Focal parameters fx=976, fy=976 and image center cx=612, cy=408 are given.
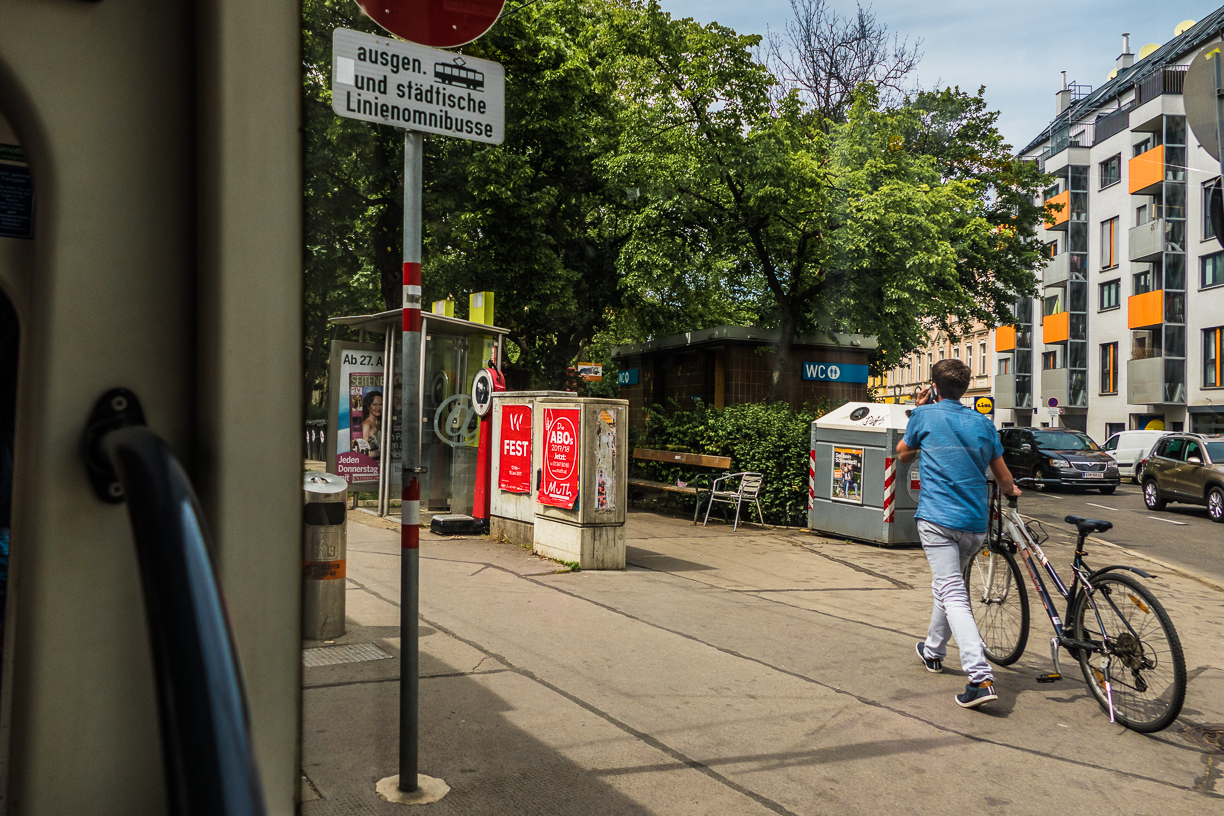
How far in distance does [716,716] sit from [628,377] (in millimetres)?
18226

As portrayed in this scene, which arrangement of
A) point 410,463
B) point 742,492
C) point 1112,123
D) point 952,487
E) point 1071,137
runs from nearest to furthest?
point 410,463 < point 952,487 < point 742,492 < point 1112,123 < point 1071,137

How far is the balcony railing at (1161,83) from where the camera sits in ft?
117

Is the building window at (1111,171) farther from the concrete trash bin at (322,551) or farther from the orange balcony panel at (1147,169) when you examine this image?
the concrete trash bin at (322,551)

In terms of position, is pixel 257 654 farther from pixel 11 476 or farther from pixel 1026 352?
pixel 1026 352

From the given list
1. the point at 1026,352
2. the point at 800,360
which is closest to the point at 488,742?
the point at 800,360

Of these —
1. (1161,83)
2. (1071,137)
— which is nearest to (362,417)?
(1161,83)

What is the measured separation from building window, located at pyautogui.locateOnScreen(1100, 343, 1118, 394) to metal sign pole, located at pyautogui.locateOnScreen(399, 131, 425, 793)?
43.1 metres

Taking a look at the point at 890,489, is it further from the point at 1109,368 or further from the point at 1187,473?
the point at 1109,368

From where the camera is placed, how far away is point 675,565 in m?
9.39

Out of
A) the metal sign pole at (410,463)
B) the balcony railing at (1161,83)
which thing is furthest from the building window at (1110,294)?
the metal sign pole at (410,463)

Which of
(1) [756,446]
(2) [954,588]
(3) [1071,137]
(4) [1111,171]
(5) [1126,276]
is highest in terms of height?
(3) [1071,137]

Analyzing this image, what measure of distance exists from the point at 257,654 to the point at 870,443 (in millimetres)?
11526

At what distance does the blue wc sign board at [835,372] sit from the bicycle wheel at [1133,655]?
15665 mm

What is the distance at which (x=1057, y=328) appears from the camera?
4450 centimetres
